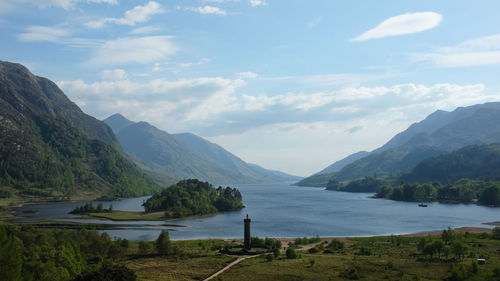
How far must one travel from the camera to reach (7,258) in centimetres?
5556

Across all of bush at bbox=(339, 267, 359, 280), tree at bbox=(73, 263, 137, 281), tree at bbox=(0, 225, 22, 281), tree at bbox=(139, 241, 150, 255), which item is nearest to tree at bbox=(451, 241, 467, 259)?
bush at bbox=(339, 267, 359, 280)

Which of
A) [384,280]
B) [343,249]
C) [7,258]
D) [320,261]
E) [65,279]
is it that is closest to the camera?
[7,258]

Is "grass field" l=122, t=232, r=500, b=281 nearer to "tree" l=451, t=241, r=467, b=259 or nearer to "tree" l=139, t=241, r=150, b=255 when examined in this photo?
"tree" l=451, t=241, r=467, b=259

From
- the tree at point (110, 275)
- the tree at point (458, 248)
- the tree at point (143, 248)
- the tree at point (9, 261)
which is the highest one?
the tree at point (9, 261)

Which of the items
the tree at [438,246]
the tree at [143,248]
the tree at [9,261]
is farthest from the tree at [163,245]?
the tree at [438,246]

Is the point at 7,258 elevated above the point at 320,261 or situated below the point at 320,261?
above

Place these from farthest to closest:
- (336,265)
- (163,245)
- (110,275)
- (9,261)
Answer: (163,245) < (336,265) < (110,275) < (9,261)

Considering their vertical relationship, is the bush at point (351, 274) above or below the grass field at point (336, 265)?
above

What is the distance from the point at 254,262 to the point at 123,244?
40.8 metres

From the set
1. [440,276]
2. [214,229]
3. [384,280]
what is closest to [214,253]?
[384,280]

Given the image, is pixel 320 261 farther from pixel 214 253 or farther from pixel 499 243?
pixel 499 243

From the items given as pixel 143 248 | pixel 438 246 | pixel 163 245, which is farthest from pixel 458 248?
pixel 143 248

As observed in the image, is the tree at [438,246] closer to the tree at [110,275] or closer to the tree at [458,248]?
the tree at [458,248]

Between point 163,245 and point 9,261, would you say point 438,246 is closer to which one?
point 163,245
